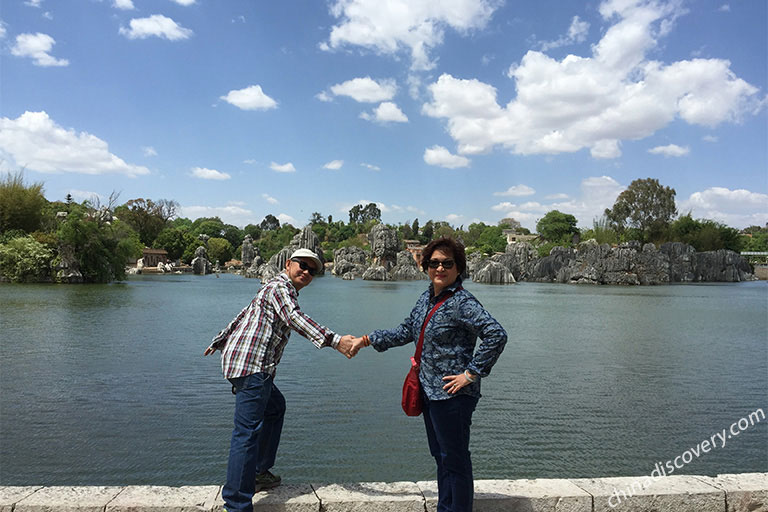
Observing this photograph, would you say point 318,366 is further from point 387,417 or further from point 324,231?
point 324,231

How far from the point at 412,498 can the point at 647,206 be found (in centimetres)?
11822

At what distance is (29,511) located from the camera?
3646 millimetres

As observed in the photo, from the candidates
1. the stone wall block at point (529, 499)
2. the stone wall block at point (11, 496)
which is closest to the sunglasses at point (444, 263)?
the stone wall block at point (529, 499)

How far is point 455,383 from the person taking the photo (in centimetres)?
348

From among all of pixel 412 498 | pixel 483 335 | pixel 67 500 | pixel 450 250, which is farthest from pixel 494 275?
pixel 67 500

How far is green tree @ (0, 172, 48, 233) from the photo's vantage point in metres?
51.0

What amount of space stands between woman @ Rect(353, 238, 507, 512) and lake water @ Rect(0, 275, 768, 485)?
3882 mm

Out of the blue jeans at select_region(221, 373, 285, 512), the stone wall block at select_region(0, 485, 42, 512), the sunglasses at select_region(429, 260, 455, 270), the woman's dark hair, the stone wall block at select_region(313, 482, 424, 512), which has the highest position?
the woman's dark hair

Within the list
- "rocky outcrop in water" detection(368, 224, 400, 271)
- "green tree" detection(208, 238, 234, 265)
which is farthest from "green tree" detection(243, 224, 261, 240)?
"rocky outcrop in water" detection(368, 224, 400, 271)

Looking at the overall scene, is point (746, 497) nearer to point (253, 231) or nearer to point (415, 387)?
point (415, 387)

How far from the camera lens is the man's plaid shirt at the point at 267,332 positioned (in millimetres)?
3918

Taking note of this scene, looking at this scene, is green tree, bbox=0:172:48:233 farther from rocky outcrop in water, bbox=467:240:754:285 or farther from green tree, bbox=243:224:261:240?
green tree, bbox=243:224:261:240

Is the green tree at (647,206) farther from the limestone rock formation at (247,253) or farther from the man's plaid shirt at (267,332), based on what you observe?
the man's plaid shirt at (267,332)

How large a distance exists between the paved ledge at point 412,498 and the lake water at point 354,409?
10.4ft
